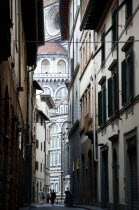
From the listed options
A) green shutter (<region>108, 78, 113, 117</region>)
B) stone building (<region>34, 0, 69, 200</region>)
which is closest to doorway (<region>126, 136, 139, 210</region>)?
green shutter (<region>108, 78, 113, 117</region>)

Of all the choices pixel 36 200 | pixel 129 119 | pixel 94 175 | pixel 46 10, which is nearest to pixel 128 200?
pixel 129 119

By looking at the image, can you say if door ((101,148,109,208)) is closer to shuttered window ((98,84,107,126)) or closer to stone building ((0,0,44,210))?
shuttered window ((98,84,107,126))

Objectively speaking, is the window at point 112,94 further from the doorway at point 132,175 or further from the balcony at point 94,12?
the balcony at point 94,12

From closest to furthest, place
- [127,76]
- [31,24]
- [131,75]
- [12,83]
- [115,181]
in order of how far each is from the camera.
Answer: [131,75], [12,83], [127,76], [115,181], [31,24]

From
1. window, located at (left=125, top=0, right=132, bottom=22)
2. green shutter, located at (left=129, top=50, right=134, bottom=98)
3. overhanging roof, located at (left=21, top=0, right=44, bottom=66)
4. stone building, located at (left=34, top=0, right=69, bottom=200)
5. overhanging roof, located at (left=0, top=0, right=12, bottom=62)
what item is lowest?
overhanging roof, located at (left=0, top=0, right=12, bottom=62)

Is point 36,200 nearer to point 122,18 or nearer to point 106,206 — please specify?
point 106,206

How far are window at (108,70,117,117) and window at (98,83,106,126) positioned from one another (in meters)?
1.90

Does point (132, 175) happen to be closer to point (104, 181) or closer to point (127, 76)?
point (127, 76)

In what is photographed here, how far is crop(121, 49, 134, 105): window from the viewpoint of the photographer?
824 inches

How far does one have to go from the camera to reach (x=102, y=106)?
29.4m

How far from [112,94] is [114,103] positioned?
0.82 meters

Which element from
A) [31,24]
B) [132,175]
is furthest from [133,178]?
[31,24]

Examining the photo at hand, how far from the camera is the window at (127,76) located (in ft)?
68.6

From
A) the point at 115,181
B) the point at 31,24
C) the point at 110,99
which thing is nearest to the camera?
the point at 115,181
